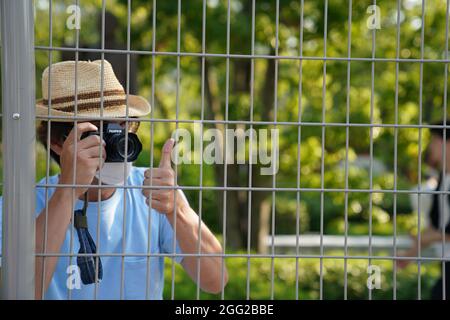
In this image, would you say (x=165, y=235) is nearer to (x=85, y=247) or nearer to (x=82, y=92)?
(x=85, y=247)

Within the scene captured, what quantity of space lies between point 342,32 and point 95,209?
19.9 ft

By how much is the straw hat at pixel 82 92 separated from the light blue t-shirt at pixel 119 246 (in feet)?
1.08

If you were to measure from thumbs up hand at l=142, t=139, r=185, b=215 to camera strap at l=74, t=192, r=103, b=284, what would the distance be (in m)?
0.21

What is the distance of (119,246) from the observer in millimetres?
2885

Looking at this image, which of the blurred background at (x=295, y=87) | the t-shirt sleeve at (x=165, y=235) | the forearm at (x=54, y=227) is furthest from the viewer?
the blurred background at (x=295, y=87)

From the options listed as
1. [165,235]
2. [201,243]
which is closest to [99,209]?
[201,243]

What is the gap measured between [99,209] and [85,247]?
29 centimetres

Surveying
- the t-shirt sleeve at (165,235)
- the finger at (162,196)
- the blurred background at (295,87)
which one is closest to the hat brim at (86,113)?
the finger at (162,196)

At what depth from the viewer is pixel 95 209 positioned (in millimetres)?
2816

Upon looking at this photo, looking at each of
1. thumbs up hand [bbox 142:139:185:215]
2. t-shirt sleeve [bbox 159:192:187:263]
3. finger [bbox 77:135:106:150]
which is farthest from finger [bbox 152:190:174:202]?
t-shirt sleeve [bbox 159:192:187:263]

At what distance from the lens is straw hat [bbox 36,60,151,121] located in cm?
244

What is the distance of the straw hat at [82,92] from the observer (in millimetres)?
2439

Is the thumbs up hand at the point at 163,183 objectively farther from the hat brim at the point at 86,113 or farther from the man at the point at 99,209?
the hat brim at the point at 86,113

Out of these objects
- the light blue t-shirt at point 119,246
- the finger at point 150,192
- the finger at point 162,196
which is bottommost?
the light blue t-shirt at point 119,246
